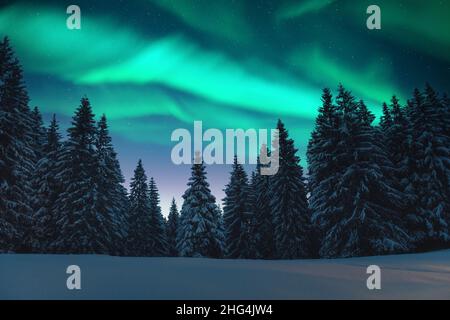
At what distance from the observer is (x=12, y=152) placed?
71.3 ft

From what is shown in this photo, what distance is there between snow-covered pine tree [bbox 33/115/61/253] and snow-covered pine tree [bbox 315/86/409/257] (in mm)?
21461

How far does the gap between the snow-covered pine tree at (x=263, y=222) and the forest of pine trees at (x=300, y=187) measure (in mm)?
787

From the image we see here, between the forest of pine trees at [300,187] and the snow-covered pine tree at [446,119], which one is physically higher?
the snow-covered pine tree at [446,119]

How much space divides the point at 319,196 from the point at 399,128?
31.2 feet

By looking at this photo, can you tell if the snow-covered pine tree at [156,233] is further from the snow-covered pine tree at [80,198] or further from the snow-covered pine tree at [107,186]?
the snow-covered pine tree at [80,198]

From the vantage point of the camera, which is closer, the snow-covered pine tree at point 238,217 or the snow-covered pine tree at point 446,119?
the snow-covered pine tree at point 446,119

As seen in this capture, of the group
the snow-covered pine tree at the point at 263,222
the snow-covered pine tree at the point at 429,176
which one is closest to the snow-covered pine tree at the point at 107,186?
the snow-covered pine tree at the point at 263,222

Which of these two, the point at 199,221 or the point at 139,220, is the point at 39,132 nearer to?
the point at 139,220

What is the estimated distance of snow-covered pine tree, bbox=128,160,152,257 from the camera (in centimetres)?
3912

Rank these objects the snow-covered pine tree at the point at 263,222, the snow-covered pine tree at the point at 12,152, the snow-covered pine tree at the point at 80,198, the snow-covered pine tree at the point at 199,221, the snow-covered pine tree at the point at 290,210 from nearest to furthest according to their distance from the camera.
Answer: the snow-covered pine tree at the point at 12,152 → the snow-covered pine tree at the point at 80,198 → the snow-covered pine tree at the point at 290,210 → the snow-covered pine tree at the point at 199,221 → the snow-covered pine tree at the point at 263,222

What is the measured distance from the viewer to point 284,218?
30.8 m

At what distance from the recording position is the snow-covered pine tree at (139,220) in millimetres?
39125

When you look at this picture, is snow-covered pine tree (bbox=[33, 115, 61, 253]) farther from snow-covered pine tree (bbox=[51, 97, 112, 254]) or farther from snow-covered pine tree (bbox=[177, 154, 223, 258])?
snow-covered pine tree (bbox=[177, 154, 223, 258])
